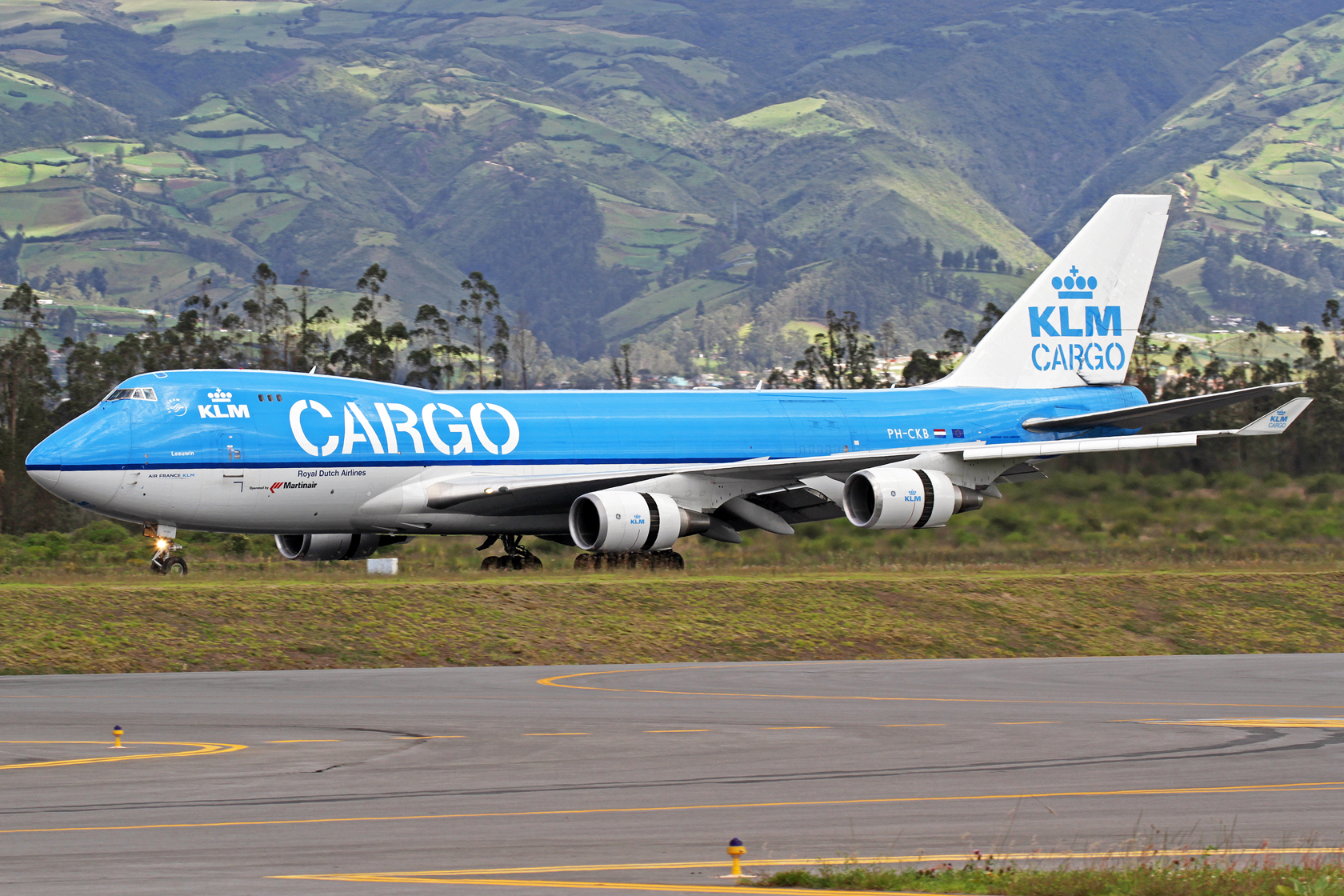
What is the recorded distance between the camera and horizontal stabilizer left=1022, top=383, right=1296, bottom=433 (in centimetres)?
3562

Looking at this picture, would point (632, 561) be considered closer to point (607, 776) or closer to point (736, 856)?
point (607, 776)

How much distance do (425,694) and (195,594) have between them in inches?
299

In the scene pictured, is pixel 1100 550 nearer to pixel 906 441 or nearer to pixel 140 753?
pixel 906 441

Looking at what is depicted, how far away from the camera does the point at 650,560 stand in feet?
118

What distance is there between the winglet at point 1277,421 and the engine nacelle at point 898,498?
646cm

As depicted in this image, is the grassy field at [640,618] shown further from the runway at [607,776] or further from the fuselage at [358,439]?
the runway at [607,776]

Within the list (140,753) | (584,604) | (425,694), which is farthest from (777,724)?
(584,604)

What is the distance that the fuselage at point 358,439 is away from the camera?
31797mm

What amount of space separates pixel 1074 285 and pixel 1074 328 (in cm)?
119

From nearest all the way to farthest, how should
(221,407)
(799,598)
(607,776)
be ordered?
(607,776) → (799,598) → (221,407)

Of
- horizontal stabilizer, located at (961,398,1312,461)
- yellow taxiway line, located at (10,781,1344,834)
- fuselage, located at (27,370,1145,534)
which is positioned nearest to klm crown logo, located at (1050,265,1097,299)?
fuselage, located at (27,370,1145,534)

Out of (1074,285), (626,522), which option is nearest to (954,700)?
(626,522)

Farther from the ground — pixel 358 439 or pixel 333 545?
pixel 358 439

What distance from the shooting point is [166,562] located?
32.3 meters
